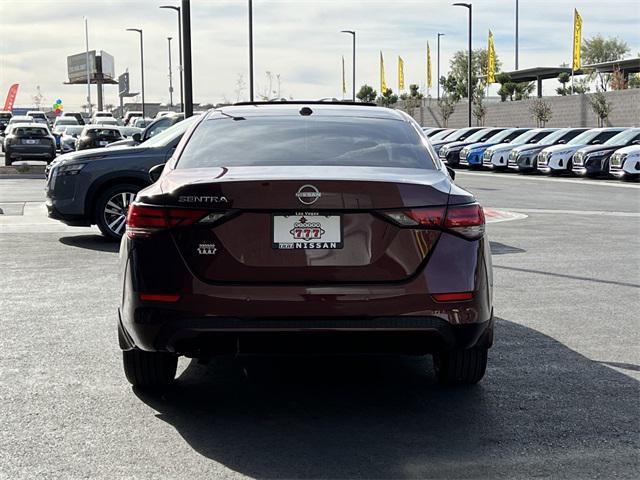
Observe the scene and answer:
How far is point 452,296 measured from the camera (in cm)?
476

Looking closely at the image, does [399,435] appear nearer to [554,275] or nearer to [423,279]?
[423,279]

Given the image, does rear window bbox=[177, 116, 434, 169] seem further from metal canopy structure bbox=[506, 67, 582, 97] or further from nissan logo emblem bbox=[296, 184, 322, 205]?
metal canopy structure bbox=[506, 67, 582, 97]

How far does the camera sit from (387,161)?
539 cm

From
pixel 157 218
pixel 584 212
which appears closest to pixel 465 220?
pixel 157 218

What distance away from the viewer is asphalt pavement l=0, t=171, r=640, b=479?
4320 millimetres

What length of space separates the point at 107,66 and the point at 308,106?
135529 millimetres

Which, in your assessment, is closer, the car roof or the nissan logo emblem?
the nissan logo emblem

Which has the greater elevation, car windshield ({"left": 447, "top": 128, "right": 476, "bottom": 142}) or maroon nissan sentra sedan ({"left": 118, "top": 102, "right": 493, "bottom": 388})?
car windshield ({"left": 447, "top": 128, "right": 476, "bottom": 142})

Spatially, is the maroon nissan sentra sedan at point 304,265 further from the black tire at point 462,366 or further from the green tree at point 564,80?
the green tree at point 564,80

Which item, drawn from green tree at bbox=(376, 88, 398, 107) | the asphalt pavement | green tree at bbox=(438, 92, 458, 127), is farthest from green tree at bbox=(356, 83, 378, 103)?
the asphalt pavement

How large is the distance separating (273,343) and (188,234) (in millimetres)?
671

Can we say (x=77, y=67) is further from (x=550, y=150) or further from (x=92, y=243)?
(x=92, y=243)

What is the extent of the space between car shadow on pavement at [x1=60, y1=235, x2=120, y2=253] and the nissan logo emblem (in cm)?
766

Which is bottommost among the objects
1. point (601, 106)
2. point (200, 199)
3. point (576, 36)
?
point (200, 199)
